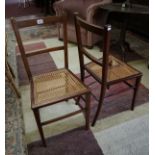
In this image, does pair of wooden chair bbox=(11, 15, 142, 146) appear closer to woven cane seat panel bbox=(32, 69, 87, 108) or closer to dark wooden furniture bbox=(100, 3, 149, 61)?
woven cane seat panel bbox=(32, 69, 87, 108)

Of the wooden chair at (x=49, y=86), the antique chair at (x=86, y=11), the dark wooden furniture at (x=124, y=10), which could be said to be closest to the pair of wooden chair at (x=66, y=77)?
the wooden chair at (x=49, y=86)

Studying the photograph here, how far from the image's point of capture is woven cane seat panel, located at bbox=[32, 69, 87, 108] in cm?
143

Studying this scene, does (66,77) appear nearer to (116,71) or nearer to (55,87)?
(55,87)

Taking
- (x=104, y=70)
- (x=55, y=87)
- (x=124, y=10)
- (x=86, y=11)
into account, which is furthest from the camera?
(x=86, y=11)

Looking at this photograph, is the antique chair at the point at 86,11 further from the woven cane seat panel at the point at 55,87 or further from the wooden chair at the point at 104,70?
the woven cane seat panel at the point at 55,87

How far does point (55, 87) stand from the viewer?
1.55m

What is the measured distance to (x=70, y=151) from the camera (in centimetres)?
155

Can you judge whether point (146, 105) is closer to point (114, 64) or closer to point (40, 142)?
point (114, 64)

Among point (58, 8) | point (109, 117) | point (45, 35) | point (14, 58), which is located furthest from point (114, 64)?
point (45, 35)

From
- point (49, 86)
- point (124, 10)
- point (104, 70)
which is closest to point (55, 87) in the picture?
point (49, 86)

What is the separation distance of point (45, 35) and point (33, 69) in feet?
4.12

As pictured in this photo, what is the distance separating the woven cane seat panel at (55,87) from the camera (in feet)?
4.69

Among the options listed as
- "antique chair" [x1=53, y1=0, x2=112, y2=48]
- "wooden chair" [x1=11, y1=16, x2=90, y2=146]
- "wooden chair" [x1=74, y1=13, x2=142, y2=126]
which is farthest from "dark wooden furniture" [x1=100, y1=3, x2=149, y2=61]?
"wooden chair" [x1=11, y1=16, x2=90, y2=146]
